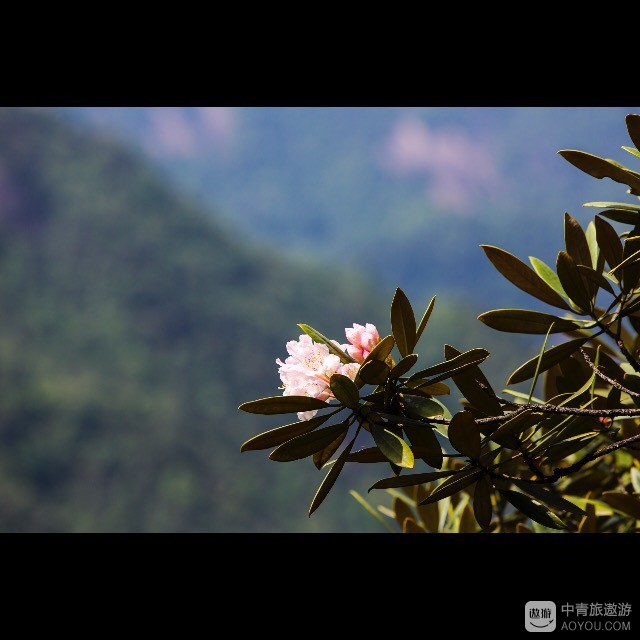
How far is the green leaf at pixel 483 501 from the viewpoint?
817mm

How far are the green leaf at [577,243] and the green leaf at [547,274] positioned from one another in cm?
3

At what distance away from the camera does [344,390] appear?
739 millimetres

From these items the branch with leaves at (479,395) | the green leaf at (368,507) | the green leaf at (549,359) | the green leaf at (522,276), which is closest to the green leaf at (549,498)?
the branch with leaves at (479,395)

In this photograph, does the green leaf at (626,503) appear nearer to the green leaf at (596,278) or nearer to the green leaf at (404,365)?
the green leaf at (596,278)

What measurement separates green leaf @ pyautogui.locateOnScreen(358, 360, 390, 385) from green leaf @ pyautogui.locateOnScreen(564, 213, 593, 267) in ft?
1.13

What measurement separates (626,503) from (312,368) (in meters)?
0.52

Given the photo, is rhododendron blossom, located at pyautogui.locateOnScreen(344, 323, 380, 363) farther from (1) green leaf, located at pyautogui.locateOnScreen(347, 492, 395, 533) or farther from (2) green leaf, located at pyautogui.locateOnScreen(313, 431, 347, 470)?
(1) green leaf, located at pyautogui.locateOnScreen(347, 492, 395, 533)

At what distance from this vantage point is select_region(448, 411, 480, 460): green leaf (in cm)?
73

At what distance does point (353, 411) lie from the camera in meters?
0.77

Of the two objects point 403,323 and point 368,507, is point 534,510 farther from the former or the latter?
point 368,507
